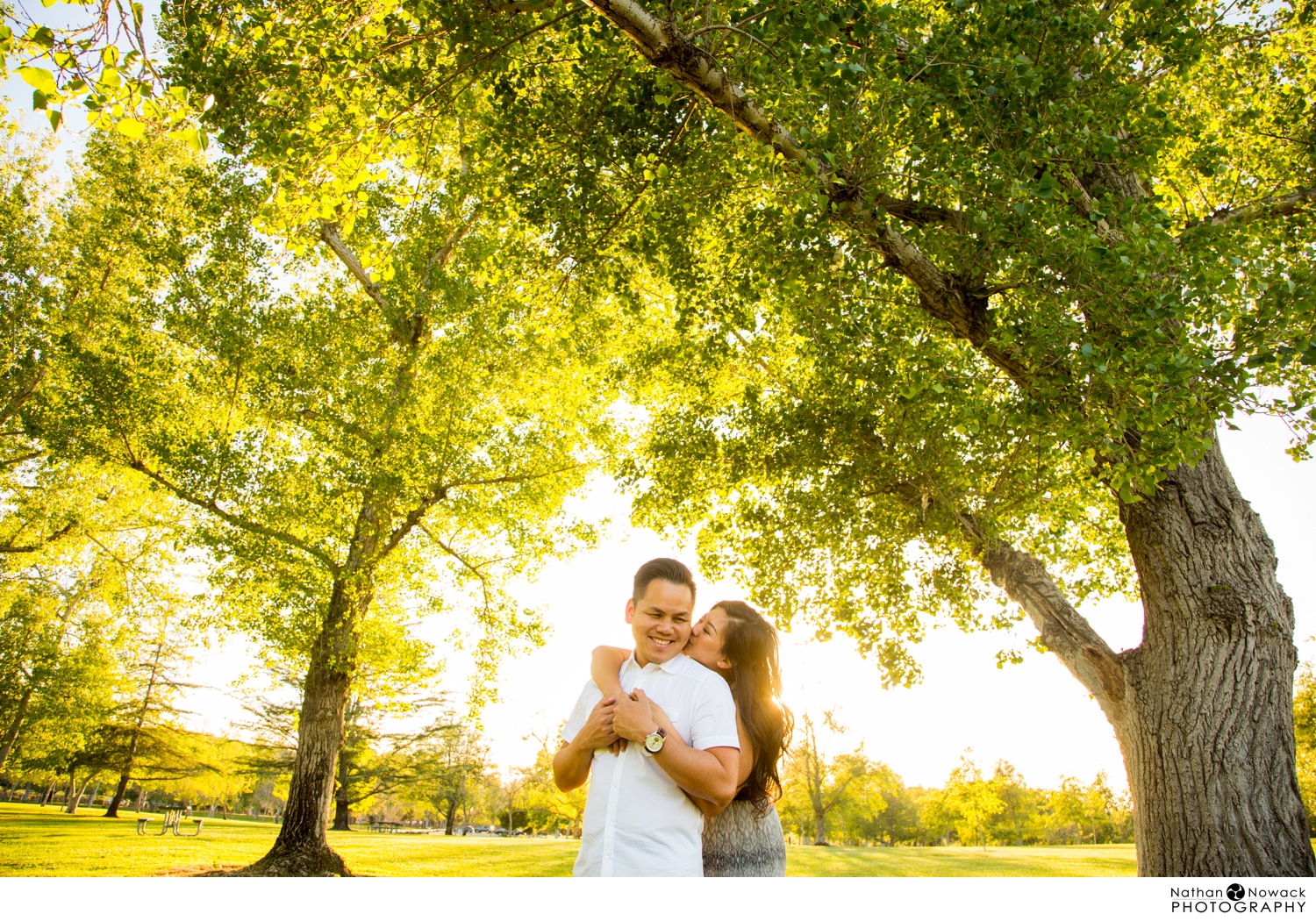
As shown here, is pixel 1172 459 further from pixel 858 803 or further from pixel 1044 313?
pixel 858 803

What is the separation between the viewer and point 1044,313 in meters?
3.94

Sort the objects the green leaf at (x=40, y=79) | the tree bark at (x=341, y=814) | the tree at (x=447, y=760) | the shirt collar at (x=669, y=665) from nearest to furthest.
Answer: the shirt collar at (x=669, y=665) → the green leaf at (x=40, y=79) → the tree bark at (x=341, y=814) → the tree at (x=447, y=760)

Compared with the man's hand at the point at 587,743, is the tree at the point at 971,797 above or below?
below

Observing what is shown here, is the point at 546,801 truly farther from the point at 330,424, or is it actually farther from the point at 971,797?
the point at 330,424

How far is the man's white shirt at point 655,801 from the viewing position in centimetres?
184

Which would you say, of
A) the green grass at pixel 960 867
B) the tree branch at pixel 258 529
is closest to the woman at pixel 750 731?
the tree branch at pixel 258 529

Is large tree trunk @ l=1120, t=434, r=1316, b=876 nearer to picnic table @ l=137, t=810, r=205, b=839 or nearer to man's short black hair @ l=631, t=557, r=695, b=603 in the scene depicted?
man's short black hair @ l=631, t=557, r=695, b=603

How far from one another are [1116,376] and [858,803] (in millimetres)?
30723

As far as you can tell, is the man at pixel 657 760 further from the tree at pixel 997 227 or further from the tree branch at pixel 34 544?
the tree branch at pixel 34 544

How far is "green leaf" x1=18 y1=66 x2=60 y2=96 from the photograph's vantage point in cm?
240

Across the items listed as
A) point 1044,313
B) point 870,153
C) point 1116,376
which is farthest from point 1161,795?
point 870,153

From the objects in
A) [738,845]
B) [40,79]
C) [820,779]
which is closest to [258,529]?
[40,79]

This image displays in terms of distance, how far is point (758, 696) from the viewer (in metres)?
2.85
